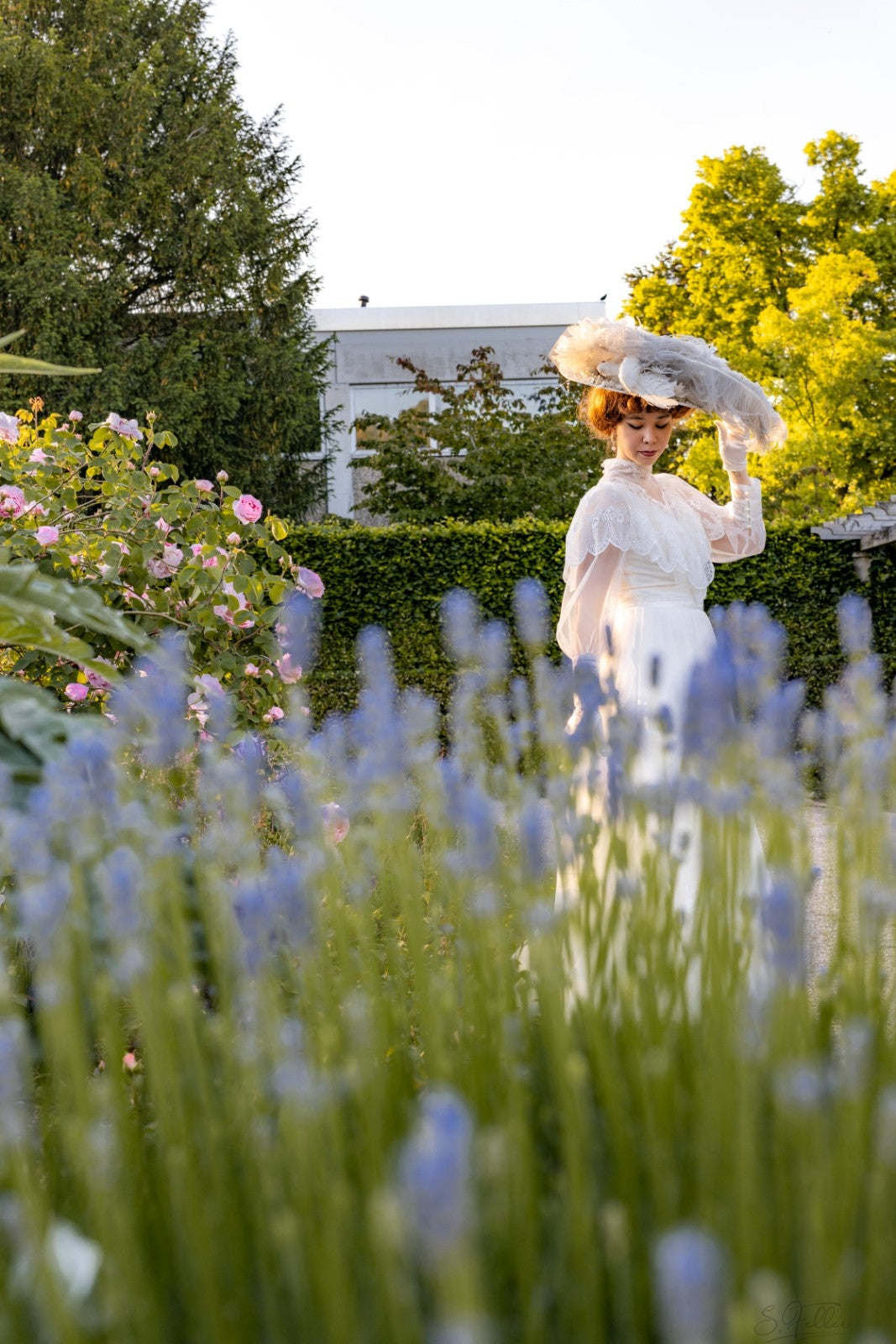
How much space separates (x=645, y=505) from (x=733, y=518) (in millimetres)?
445

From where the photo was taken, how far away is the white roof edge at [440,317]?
27.9 metres

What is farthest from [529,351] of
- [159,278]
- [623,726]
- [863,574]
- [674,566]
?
[623,726]

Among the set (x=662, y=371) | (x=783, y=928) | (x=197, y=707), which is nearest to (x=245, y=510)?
(x=197, y=707)

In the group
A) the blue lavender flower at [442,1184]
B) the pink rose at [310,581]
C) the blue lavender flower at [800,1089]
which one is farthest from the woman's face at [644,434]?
the blue lavender flower at [442,1184]

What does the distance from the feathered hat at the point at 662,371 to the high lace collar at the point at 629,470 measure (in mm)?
211

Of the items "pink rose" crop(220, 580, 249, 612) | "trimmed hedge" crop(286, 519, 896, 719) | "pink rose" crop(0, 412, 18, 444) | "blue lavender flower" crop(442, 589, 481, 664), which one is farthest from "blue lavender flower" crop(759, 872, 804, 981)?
"trimmed hedge" crop(286, 519, 896, 719)

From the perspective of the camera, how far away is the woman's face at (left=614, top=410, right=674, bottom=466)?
3.93 metres

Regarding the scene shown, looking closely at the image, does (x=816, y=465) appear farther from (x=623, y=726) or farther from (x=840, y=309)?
(x=623, y=726)

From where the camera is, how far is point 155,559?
178 inches

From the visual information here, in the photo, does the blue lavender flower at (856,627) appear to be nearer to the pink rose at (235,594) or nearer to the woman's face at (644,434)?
the woman's face at (644,434)

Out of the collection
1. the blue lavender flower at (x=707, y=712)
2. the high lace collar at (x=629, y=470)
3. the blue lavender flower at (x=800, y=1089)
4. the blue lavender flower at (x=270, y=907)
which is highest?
the high lace collar at (x=629, y=470)

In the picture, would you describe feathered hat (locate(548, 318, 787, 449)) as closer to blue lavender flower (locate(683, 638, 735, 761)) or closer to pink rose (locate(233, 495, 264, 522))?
pink rose (locate(233, 495, 264, 522))

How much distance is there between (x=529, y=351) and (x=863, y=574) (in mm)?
18664

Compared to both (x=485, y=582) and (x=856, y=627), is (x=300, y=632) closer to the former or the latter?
(x=856, y=627)
